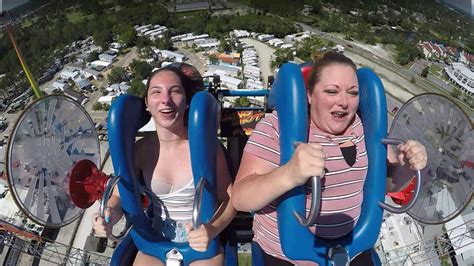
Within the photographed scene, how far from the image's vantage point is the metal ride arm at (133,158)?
190 cm

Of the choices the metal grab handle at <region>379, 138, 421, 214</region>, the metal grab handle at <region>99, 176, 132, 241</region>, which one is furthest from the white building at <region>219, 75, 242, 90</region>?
the metal grab handle at <region>379, 138, 421, 214</region>

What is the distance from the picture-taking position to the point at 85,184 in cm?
216

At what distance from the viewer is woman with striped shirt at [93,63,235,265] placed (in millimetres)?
2023

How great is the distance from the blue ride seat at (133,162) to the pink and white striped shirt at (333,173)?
29cm

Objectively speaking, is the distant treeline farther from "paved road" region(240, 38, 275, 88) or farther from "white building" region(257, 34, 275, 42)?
"paved road" region(240, 38, 275, 88)

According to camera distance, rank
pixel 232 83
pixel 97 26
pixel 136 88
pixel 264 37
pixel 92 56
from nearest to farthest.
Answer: pixel 136 88
pixel 232 83
pixel 92 56
pixel 264 37
pixel 97 26

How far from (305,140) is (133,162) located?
104 cm

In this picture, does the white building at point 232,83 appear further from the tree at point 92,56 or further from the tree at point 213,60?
the tree at point 92,56

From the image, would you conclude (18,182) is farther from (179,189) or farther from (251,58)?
(251,58)

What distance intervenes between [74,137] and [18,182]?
0.45m

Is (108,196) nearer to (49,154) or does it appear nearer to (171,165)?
(171,165)

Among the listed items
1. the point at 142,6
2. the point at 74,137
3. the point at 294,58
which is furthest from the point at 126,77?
the point at 74,137

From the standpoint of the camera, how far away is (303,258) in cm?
175

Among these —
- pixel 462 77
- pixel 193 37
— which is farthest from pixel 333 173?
pixel 193 37
